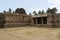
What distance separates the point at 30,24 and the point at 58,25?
836 centimetres

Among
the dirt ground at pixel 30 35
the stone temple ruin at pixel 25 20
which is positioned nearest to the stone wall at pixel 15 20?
the stone temple ruin at pixel 25 20

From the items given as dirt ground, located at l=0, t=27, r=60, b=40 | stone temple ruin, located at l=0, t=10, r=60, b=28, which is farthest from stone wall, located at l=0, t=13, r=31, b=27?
dirt ground, located at l=0, t=27, r=60, b=40

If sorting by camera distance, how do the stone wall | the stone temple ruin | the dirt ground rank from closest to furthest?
the dirt ground → the stone temple ruin → the stone wall

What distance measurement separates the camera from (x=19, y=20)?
3102 cm

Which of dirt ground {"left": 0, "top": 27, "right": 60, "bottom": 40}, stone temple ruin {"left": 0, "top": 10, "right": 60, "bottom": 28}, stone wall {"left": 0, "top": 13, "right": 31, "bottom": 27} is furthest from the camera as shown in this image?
stone wall {"left": 0, "top": 13, "right": 31, "bottom": 27}

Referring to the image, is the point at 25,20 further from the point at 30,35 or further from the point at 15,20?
the point at 30,35

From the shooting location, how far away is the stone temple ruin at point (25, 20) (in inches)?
1076

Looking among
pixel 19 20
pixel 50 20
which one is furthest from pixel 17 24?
pixel 50 20

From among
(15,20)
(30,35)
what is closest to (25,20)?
(15,20)

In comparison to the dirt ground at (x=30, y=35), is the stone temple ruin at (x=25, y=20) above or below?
above

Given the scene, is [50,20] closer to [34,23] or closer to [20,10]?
[34,23]

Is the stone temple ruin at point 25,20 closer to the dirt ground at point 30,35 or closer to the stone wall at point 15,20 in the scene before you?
the stone wall at point 15,20

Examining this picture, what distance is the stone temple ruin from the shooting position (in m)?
27.3

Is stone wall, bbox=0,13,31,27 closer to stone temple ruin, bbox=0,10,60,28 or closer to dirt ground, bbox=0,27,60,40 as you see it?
stone temple ruin, bbox=0,10,60,28
